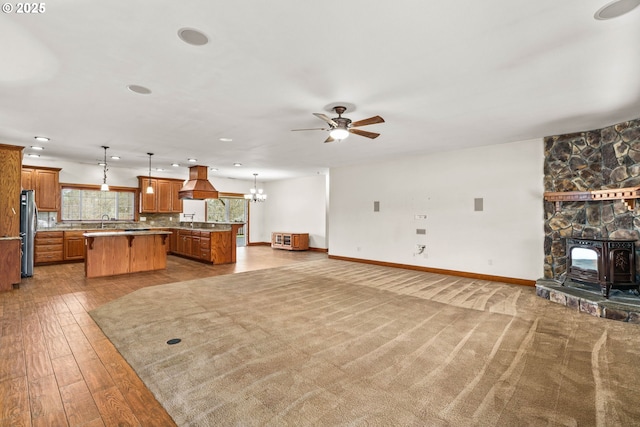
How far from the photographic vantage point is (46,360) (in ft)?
8.59

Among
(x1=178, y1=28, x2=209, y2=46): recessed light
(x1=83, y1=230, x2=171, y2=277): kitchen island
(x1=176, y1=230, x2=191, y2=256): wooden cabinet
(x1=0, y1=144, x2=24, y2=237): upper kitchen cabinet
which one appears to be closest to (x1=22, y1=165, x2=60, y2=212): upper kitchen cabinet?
(x1=83, y1=230, x2=171, y2=277): kitchen island

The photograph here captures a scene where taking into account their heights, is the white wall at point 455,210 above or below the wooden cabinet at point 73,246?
above

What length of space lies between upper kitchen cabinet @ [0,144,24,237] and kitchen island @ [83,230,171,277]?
107cm

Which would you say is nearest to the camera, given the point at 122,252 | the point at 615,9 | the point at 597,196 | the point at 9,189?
the point at 615,9

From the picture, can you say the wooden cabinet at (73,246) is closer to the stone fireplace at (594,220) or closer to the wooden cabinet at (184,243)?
the wooden cabinet at (184,243)

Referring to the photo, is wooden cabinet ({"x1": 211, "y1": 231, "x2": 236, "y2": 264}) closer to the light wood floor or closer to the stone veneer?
the light wood floor

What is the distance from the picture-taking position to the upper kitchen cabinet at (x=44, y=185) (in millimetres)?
7293

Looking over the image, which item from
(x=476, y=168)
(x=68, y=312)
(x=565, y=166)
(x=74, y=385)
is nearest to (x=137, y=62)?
(x=74, y=385)

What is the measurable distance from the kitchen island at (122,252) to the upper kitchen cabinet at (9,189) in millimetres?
1066

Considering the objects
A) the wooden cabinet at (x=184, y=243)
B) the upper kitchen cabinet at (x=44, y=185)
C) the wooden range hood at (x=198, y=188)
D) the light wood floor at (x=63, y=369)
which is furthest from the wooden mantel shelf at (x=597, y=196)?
the upper kitchen cabinet at (x=44, y=185)

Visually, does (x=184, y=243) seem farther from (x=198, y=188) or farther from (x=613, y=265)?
(x=613, y=265)

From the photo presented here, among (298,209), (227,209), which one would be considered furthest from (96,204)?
(298,209)

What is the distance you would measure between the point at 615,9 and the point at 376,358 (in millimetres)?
3216

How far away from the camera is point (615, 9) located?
2029mm
